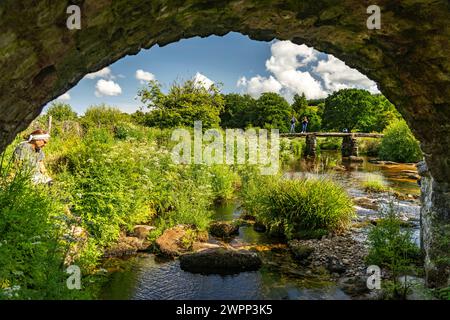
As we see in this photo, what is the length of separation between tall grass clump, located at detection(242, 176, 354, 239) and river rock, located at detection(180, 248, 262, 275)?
6.61 ft

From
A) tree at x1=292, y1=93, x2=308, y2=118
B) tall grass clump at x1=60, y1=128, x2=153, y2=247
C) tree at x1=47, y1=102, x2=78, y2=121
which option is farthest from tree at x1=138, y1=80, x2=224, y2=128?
tree at x1=292, y1=93, x2=308, y2=118

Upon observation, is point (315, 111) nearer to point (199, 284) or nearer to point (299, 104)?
point (299, 104)

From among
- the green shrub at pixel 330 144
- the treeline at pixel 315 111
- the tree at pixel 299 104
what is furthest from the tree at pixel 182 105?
the tree at pixel 299 104

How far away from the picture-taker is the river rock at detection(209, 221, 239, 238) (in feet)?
30.3

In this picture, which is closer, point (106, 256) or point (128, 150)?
point (106, 256)

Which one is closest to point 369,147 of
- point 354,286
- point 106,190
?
point 354,286

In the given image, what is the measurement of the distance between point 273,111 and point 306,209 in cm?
4843

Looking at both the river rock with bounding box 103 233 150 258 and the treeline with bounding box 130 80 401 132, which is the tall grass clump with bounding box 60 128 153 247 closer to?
the river rock with bounding box 103 233 150 258

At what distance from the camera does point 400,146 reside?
2788 centimetres

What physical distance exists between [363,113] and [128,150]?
47.3 m

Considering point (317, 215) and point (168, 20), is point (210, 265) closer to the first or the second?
point (317, 215)

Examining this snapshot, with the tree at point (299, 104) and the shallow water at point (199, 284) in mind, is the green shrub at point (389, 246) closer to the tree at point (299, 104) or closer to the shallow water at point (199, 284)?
the shallow water at point (199, 284)

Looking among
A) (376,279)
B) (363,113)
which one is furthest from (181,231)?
(363,113)
